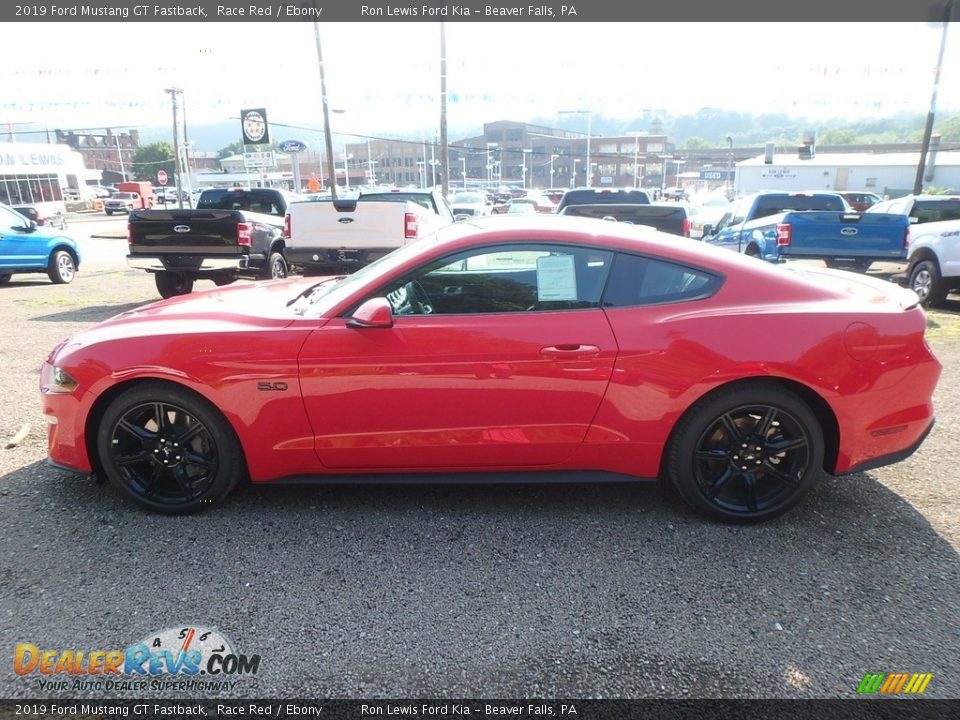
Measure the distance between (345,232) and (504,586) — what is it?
6708 millimetres

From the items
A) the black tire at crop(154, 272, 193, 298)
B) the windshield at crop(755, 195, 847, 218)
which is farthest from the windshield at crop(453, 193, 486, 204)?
the black tire at crop(154, 272, 193, 298)

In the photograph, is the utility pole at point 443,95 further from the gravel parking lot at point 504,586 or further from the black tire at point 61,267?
the gravel parking lot at point 504,586

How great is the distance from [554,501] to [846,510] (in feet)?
5.08

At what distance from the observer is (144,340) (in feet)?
10.4

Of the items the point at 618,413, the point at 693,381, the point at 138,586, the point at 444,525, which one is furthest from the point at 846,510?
the point at 138,586

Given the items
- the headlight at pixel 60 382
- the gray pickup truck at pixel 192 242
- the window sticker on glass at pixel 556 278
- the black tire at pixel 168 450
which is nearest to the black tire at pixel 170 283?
the gray pickup truck at pixel 192 242

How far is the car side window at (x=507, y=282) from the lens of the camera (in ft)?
10.4

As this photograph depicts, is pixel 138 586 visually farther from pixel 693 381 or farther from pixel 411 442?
pixel 693 381

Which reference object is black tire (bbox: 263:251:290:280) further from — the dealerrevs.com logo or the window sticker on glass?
the dealerrevs.com logo

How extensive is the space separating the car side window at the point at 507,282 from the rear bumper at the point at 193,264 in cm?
654

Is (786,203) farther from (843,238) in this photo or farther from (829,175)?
(829,175)

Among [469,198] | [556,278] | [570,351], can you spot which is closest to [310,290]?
[556,278]

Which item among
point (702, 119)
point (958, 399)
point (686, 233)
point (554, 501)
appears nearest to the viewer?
point (554, 501)

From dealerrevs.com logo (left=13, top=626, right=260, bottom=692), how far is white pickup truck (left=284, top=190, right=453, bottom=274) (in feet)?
21.5
